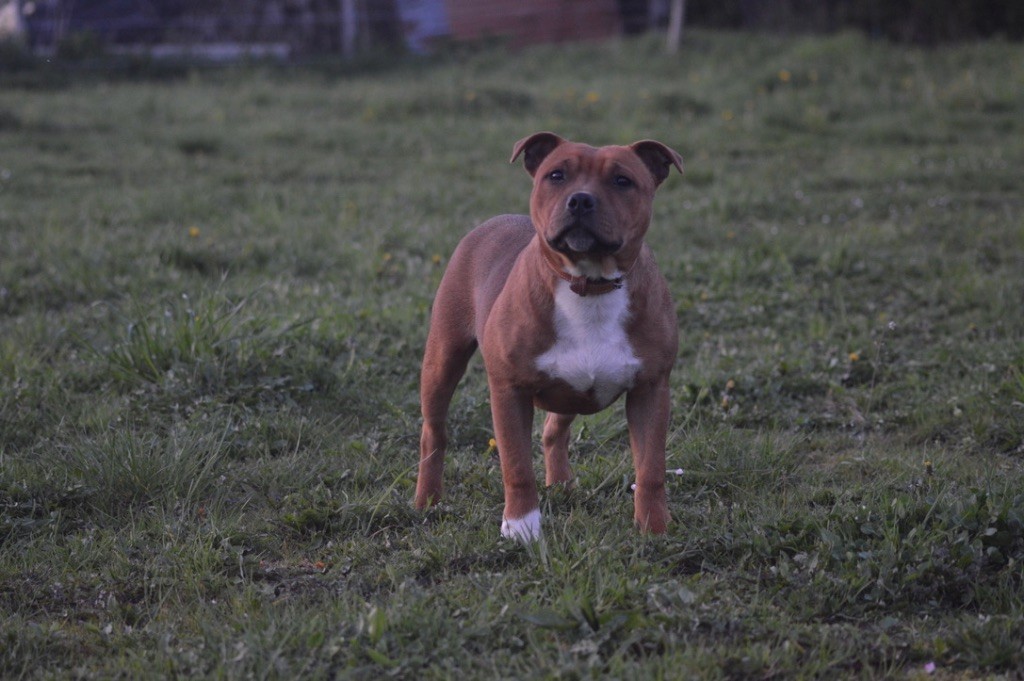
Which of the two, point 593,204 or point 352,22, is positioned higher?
point 352,22

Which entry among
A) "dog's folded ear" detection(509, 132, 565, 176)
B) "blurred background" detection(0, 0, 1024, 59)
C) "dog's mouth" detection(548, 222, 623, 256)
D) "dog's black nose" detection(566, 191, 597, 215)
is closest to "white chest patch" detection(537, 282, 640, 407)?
"dog's mouth" detection(548, 222, 623, 256)

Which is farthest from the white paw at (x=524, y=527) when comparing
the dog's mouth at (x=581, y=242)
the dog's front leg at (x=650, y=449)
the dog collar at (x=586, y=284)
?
the dog's mouth at (x=581, y=242)

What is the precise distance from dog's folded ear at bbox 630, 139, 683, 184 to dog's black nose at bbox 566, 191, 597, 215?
0.47 m

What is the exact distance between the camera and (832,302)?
639 cm

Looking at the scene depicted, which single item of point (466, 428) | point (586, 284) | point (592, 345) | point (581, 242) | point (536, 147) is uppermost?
point (536, 147)

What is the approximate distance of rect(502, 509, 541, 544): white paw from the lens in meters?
3.69

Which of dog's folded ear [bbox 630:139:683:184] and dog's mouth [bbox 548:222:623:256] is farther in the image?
dog's folded ear [bbox 630:139:683:184]

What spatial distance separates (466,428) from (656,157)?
Answer: 154 centimetres

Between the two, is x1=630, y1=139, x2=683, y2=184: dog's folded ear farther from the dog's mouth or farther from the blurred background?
the blurred background

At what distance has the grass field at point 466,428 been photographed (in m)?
3.15

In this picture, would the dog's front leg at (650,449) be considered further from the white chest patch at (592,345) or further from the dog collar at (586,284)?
the dog collar at (586,284)

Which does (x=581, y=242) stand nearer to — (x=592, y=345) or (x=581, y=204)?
(x=581, y=204)

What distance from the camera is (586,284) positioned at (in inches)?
143

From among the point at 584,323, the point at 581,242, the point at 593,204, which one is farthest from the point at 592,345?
the point at 593,204
